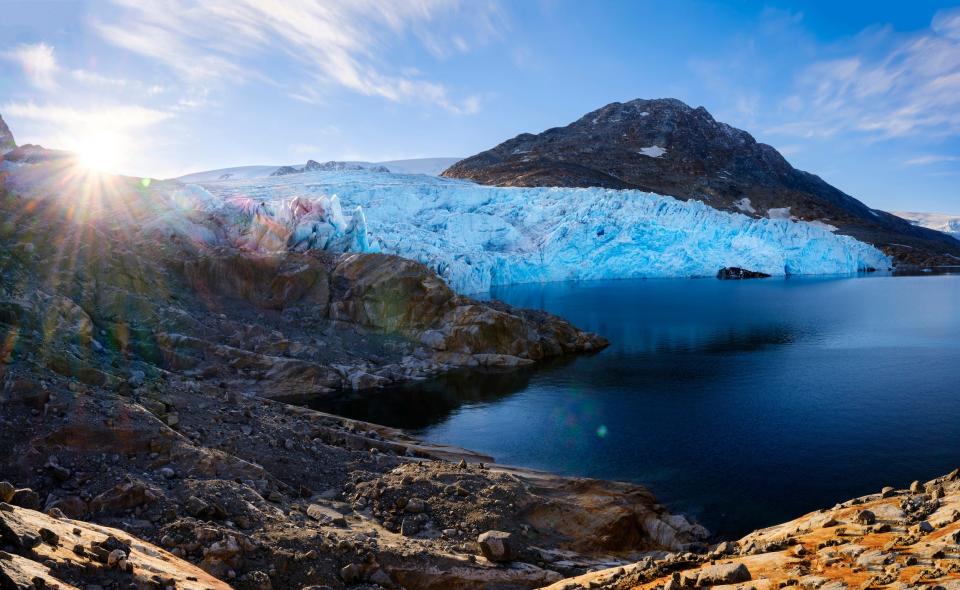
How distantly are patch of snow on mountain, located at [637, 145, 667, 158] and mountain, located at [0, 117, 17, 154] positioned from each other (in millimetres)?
137580

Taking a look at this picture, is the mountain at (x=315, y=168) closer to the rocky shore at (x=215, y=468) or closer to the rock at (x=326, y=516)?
the rocky shore at (x=215, y=468)

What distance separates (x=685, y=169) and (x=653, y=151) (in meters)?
12.5

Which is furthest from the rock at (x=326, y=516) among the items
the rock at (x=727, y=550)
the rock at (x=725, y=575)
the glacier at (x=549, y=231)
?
the glacier at (x=549, y=231)

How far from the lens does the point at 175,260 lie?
3631 centimetres

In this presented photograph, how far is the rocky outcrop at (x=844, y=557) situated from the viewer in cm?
745

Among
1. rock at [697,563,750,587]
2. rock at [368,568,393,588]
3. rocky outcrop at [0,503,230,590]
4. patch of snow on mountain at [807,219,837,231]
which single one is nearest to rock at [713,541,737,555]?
rock at [697,563,750,587]

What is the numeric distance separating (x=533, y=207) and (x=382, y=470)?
75.4 metres

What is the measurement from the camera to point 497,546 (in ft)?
42.0

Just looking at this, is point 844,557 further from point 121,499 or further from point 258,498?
point 121,499

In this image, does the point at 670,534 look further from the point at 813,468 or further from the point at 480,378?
the point at 480,378

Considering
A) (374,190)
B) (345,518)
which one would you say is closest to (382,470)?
(345,518)

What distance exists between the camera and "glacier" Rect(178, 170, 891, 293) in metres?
73.3

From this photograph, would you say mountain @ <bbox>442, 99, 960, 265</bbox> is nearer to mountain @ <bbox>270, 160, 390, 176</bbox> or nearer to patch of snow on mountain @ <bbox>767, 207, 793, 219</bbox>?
patch of snow on mountain @ <bbox>767, 207, 793, 219</bbox>

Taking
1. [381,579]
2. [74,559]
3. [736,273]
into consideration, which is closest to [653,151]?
[736,273]
